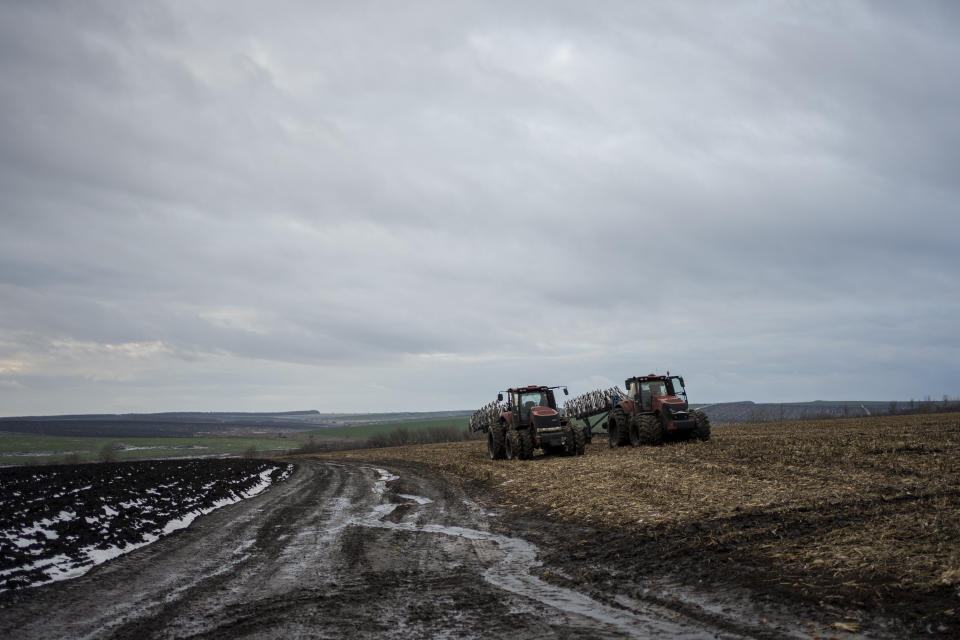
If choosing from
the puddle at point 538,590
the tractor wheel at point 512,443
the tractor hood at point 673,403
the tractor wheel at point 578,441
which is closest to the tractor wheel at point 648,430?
the tractor hood at point 673,403

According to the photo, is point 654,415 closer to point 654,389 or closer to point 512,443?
point 654,389

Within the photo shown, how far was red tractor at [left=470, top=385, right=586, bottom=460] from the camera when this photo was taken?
2369 cm

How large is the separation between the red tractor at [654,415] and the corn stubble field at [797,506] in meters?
2.33

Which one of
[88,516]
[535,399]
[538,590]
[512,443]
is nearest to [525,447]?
[512,443]

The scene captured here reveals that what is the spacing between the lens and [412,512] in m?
13.9

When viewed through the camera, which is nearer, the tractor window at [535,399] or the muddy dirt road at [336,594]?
the muddy dirt road at [336,594]

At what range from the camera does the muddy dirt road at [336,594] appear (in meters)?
5.79

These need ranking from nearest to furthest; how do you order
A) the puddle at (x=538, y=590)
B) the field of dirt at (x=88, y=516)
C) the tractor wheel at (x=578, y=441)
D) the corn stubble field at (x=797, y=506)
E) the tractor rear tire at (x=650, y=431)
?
the puddle at (x=538, y=590) < the corn stubble field at (x=797, y=506) < the field of dirt at (x=88, y=516) < the tractor rear tire at (x=650, y=431) < the tractor wheel at (x=578, y=441)

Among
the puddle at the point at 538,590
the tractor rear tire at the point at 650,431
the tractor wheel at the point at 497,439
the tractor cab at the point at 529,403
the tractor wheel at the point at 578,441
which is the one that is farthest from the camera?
the tractor wheel at the point at 497,439

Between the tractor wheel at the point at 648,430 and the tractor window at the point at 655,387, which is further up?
the tractor window at the point at 655,387

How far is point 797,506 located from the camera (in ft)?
34.2

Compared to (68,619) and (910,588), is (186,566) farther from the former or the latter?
(910,588)

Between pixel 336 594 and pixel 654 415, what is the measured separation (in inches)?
765

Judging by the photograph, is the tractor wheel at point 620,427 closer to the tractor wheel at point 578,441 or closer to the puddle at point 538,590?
the tractor wheel at point 578,441
